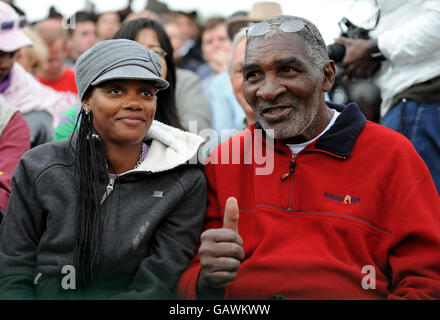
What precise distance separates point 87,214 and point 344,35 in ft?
7.27

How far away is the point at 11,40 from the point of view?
3.80 metres

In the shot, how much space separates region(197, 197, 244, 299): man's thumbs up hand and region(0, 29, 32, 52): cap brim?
236 centimetres

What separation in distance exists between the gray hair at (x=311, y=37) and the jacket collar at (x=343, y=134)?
272 mm

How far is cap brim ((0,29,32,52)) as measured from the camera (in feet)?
12.3

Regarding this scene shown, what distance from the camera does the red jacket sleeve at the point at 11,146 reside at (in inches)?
123

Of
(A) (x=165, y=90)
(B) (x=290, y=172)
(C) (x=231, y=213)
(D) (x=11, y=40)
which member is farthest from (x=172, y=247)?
(D) (x=11, y=40)

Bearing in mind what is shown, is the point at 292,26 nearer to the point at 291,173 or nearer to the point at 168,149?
the point at 291,173

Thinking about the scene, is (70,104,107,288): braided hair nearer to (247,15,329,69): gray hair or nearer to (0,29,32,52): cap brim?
(247,15,329,69): gray hair

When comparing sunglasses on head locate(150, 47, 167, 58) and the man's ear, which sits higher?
sunglasses on head locate(150, 47, 167, 58)

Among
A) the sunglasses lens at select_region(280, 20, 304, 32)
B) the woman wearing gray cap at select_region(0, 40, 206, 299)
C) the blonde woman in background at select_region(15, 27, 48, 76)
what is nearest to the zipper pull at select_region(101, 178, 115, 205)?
the woman wearing gray cap at select_region(0, 40, 206, 299)

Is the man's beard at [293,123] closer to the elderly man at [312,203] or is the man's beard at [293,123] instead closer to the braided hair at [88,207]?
the elderly man at [312,203]

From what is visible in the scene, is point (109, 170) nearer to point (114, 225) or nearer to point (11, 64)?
point (114, 225)
